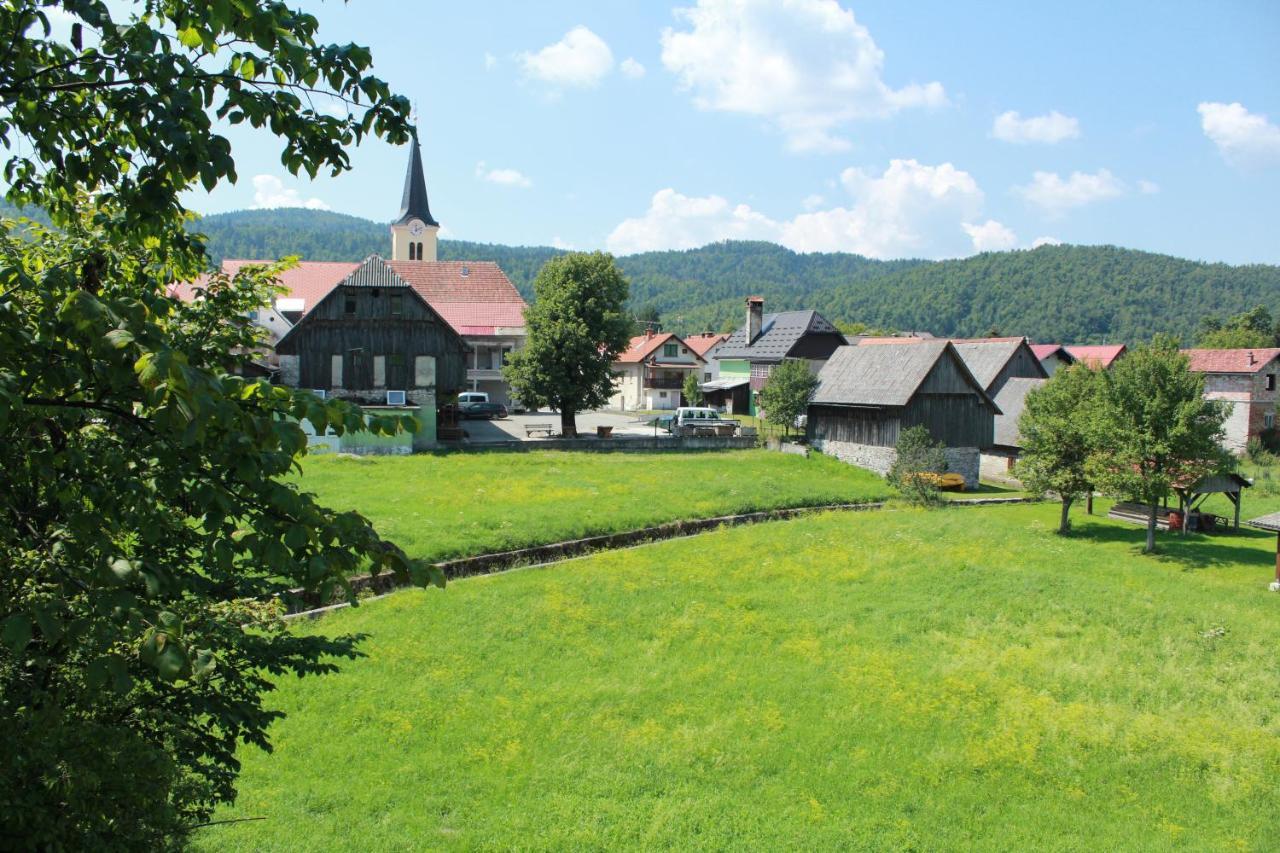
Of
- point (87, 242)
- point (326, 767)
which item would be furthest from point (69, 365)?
point (326, 767)

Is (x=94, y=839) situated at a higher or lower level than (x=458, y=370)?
lower

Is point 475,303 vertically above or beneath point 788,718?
above

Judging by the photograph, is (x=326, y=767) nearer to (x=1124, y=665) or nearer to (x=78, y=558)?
(x=78, y=558)

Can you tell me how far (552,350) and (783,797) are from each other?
38.0 meters

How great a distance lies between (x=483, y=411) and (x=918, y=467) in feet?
93.8

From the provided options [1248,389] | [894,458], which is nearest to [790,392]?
[894,458]

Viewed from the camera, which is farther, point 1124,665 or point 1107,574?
point 1107,574

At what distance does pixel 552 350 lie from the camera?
49.1m

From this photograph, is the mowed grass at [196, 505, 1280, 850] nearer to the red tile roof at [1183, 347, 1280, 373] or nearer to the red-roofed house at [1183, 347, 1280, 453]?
the red-roofed house at [1183, 347, 1280, 453]

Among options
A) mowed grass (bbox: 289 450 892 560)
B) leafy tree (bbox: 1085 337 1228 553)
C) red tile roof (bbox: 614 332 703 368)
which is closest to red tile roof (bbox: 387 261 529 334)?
red tile roof (bbox: 614 332 703 368)

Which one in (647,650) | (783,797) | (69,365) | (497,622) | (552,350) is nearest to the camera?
(69,365)

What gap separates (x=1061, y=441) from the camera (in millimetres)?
32344

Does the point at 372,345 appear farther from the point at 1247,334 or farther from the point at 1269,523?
the point at 1247,334

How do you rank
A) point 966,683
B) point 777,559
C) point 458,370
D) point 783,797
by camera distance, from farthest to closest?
point 458,370 < point 777,559 < point 966,683 < point 783,797
